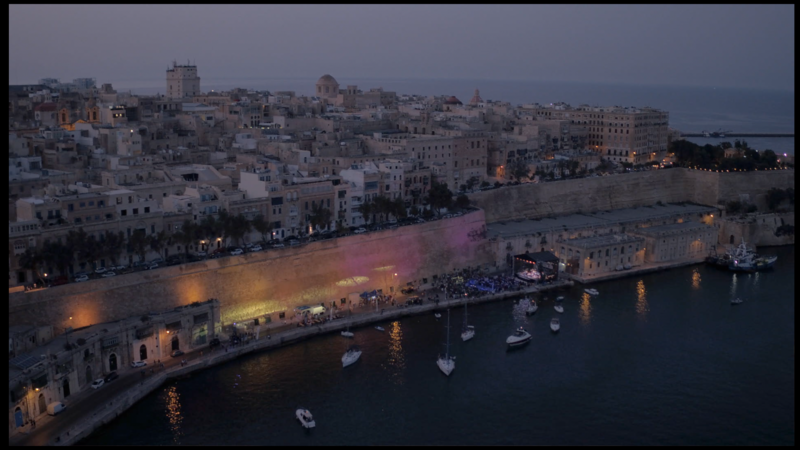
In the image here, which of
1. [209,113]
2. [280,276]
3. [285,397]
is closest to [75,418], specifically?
[285,397]

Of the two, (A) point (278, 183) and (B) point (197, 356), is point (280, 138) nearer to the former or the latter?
(A) point (278, 183)

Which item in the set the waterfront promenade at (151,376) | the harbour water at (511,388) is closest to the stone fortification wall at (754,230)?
the harbour water at (511,388)

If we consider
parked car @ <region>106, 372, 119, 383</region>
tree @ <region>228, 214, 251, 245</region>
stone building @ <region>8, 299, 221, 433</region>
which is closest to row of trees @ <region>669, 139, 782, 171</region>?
tree @ <region>228, 214, 251, 245</region>

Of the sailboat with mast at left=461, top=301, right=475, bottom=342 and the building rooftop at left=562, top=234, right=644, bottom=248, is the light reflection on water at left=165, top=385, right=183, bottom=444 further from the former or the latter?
the building rooftop at left=562, top=234, right=644, bottom=248

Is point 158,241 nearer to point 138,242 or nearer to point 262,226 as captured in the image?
point 138,242

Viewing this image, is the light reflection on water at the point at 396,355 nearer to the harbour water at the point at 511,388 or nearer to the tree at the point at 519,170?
the harbour water at the point at 511,388

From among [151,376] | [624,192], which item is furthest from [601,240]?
[151,376]

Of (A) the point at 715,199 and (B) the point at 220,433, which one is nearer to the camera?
(B) the point at 220,433
